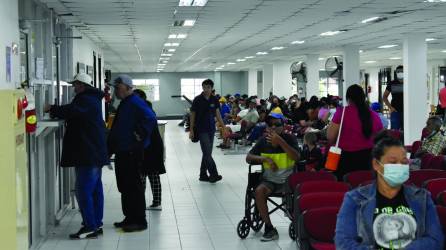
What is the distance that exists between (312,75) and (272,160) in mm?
19499

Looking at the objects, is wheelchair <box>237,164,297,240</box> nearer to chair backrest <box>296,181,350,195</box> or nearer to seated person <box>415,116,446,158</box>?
chair backrest <box>296,181,350,195</box>

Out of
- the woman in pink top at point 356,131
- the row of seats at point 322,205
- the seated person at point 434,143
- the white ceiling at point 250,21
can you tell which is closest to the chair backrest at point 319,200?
the row of seats at point 322,205

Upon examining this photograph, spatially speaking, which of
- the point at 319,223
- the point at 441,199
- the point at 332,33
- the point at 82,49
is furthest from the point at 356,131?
the point at 332,33

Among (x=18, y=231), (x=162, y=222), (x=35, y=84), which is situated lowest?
(x=162, y=222)

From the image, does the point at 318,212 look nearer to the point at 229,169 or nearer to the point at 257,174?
the point at 257,174

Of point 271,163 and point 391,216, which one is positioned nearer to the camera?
point 391,216

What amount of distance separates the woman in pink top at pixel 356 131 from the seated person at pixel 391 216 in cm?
321

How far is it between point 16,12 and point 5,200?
102 inches

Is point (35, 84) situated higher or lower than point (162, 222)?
higher

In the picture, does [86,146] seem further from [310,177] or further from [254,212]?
[310,177]

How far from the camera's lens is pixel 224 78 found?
4450cm

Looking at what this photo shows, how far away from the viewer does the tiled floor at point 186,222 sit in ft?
21.6

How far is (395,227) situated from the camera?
3.34 meters

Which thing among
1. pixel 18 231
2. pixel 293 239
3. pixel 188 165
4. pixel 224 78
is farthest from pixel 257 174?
pixel 224 78
